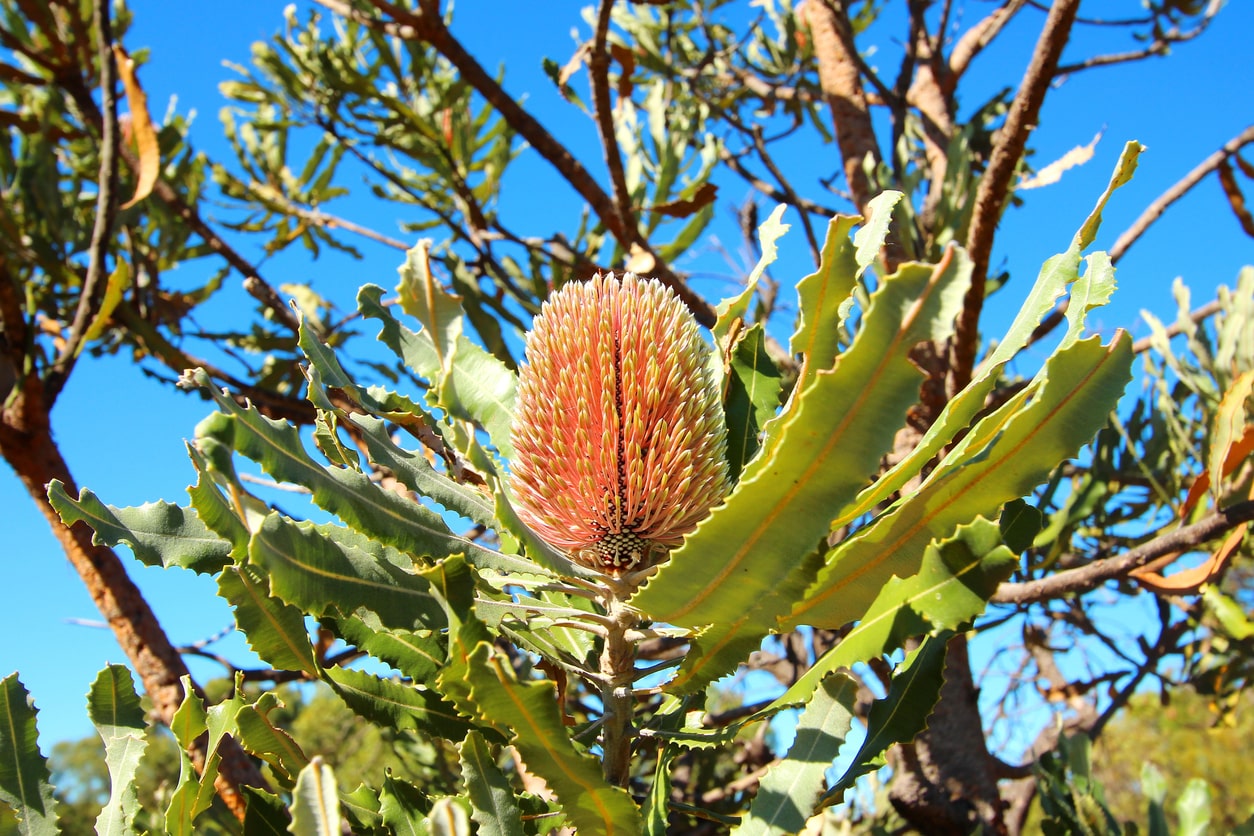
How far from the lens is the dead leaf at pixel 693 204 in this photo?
2732 mm

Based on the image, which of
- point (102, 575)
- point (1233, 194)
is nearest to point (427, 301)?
point (102, 575)

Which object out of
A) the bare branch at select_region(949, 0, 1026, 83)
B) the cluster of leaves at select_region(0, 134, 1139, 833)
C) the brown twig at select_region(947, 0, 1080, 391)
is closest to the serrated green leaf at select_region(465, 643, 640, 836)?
the cluster of leaves at select_region(0, 134, 1139, 833)

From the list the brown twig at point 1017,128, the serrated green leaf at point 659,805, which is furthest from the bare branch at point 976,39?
the serrated green leaf at point 659,805

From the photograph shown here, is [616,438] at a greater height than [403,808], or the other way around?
[616,438]

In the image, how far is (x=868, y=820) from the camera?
12.3ft

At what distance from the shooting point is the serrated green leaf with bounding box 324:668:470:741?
3.77 ft

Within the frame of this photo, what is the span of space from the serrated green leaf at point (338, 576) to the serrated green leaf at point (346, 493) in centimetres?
3

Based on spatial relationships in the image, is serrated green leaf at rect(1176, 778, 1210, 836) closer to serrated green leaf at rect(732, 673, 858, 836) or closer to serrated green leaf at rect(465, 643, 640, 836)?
serrated green leaf at rect(732, 673, 858, 836)

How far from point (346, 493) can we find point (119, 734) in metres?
0.56

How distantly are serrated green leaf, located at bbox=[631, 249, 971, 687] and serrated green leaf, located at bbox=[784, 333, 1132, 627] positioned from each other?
0.15 meters

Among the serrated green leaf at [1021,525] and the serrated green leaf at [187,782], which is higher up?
the serrated green leaf at [1021,525]

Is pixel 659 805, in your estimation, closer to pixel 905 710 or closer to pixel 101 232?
pixel 905 710

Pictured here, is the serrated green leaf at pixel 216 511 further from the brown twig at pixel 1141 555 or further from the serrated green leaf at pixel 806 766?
the brown twig at pixel 1141 555

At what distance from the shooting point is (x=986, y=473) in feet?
3.18
